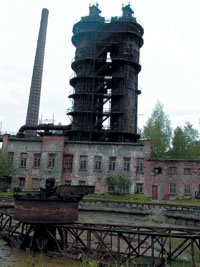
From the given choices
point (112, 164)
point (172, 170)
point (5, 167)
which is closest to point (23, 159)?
point (5, 167)

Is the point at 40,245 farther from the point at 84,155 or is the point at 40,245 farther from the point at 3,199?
the point at 84,155

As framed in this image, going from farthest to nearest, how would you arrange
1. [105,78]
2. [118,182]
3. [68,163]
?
[105,78] < [68,163] < [118,182]

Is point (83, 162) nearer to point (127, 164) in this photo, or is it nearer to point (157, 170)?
point (127, 164)

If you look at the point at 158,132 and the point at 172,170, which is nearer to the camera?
the point at 172,170

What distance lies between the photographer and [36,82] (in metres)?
45.0

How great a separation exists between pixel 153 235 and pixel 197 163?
25.1m

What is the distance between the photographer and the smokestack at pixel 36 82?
43.5 m

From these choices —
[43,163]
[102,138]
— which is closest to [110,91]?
[102,138]

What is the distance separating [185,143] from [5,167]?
28743 mm

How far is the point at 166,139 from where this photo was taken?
152ft

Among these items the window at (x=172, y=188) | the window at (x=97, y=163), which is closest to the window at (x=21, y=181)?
the window at (x=97, y=163)

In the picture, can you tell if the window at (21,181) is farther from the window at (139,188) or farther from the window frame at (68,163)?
the window at (139,188)

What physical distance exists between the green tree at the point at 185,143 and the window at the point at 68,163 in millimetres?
19793

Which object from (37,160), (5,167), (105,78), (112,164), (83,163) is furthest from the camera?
(105,78)
